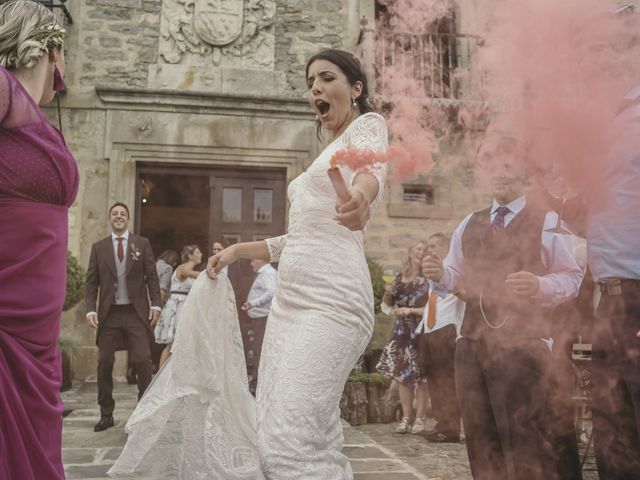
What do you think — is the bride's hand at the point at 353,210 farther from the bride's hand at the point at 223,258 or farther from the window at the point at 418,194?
the window at the point at 418,194

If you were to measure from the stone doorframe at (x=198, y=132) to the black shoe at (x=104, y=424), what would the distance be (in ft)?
14.6

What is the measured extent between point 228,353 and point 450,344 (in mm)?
3270

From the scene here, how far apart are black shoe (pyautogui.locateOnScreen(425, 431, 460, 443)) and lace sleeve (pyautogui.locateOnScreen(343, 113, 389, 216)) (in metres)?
3.71

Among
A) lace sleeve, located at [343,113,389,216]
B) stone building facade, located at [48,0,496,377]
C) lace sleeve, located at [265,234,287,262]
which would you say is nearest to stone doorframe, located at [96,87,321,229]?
stone building facade, located at [48,0,496,377]

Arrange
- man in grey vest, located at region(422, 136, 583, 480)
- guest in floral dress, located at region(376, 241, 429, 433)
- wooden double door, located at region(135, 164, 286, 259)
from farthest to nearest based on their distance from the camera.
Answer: wooden double door, located at region(135, 164, 286, 259) < guest in floral dress, located at region(376, 241, 429, 433) < man in grey vest, located at region(422, 136, 583, 480)

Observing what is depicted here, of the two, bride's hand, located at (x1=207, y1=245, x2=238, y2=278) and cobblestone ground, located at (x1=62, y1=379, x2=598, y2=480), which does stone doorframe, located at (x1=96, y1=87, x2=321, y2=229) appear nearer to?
cobblestone ground, located at (x1=62, y1=379, x2=598, y2=480)

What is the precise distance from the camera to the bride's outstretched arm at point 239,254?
2824 mm

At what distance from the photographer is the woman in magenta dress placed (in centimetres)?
184

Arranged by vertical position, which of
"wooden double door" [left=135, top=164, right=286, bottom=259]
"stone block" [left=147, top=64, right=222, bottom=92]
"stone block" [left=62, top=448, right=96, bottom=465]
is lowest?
"stone block" [left=62, top=448, right=96, bottom=465]

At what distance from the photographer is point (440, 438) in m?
5.49

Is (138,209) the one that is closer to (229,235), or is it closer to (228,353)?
(229,235)

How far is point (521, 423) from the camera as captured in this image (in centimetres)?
306

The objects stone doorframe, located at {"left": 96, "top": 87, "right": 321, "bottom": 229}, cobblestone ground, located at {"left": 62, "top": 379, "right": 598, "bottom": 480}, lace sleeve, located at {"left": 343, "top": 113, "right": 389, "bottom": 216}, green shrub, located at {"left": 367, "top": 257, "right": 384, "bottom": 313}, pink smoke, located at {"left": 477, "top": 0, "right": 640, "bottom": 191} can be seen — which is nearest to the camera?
lace sleeve, located at {"left": 343, "top": 113, "right": 389, "bottom": 216}

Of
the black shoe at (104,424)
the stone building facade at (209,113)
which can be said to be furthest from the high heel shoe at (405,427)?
the stone building facade at (209,113)
